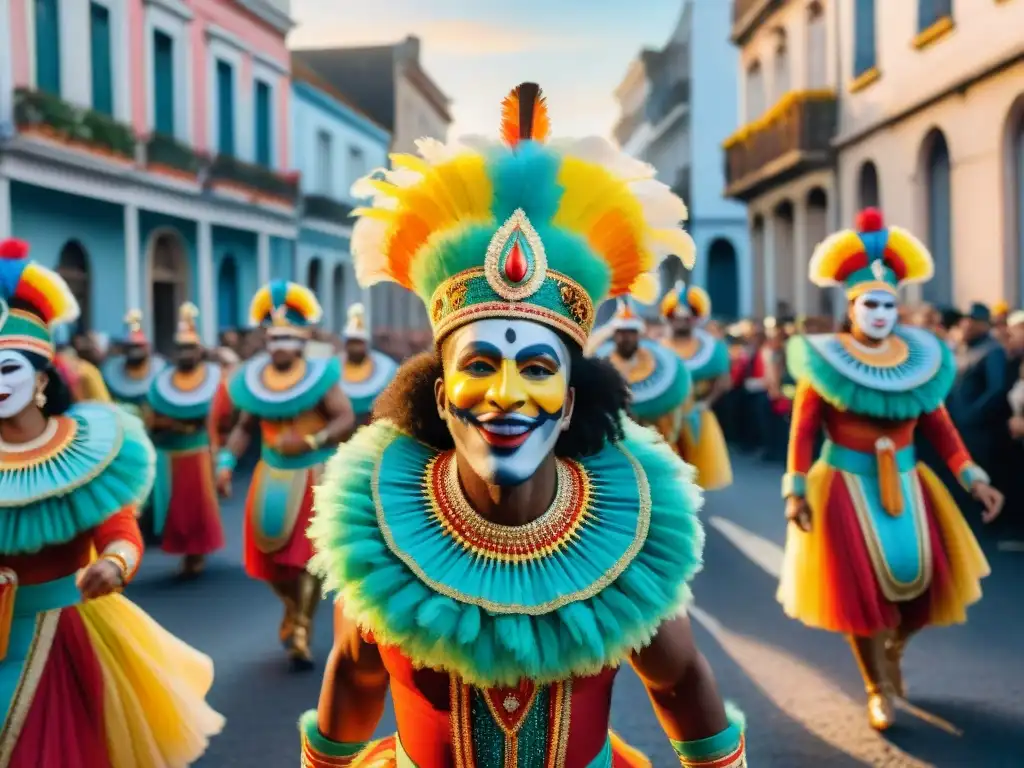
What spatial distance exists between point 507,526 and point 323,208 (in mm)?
32344

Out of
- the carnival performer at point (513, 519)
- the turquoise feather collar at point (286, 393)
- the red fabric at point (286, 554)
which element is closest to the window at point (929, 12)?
the turquoise feather collar at point (286, 393)

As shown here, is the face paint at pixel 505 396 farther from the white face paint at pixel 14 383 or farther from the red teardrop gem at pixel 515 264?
the white face paint at pixel 14 383

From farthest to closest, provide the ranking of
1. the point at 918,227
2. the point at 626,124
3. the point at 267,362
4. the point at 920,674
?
the point at 626,124 < the point at 918,227 < the point at 267,362 < the point at 920,674

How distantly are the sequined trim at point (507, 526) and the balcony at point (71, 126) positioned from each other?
1774 centimetres

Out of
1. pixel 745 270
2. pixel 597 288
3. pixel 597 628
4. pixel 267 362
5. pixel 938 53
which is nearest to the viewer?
pixel 597 628

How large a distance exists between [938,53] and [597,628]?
15878 mm

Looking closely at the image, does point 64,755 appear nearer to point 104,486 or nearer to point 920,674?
→ point 104,486

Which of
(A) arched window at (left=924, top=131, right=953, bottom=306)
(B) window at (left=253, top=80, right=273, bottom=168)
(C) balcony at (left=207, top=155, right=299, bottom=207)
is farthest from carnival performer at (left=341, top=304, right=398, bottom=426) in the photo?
(B) window at (left=253, top=80, right=273, bottom=168)

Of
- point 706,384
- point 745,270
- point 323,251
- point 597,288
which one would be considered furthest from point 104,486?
point 745,270

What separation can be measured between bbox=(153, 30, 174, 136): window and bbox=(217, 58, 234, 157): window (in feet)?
7.88

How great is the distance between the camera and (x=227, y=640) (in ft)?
23.9

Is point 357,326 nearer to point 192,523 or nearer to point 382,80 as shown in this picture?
point 192,523

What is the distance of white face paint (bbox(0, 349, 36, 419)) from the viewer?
4.06m

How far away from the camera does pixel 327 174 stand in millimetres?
36219
